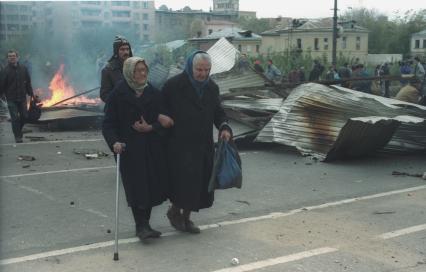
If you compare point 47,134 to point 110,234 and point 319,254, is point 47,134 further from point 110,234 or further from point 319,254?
point 319,254

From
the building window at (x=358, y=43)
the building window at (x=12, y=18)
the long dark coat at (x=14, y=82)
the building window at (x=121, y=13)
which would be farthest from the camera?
the building window at (x=358, y=43)

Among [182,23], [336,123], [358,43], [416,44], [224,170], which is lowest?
[336,123]

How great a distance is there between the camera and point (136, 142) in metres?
5.11

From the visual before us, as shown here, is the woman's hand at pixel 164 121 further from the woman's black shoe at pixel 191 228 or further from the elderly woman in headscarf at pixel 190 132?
the woman's black shoe at pixel 191 228

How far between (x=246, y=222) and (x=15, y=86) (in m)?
6.73

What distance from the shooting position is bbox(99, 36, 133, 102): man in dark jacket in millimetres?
7074

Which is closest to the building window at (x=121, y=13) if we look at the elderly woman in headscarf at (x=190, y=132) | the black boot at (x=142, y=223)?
the elderly woman in headscarf at (x=190, y=132)

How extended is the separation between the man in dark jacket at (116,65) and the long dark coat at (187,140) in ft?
6.31

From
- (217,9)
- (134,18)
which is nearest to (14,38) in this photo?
(134,18)

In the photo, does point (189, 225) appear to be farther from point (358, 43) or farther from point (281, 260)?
point (358, 43)

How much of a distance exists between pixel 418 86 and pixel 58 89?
11.3 meters

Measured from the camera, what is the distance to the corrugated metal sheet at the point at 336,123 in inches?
372

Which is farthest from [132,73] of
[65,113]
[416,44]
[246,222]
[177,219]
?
[416,44]

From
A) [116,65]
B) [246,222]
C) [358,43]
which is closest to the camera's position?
[246,222]
